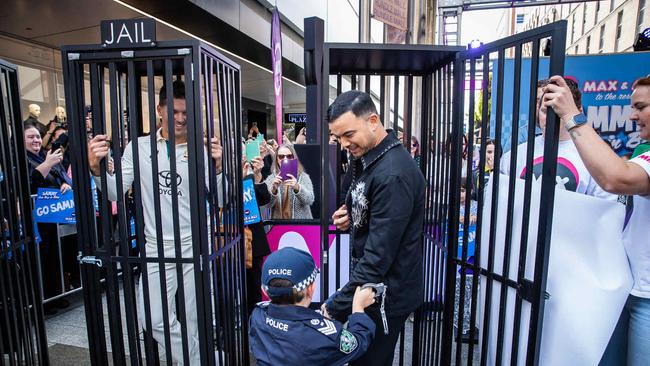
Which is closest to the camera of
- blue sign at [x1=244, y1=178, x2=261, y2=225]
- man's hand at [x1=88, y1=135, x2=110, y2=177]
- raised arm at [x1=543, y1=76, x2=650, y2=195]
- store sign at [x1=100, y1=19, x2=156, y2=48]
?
raised arm at [x1=543, y1=76, x2=650, y2=195]

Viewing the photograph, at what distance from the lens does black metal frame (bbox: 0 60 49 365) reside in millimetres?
2250

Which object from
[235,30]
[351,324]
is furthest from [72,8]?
[351,324]

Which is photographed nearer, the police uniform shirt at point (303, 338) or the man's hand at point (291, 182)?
the police uniform shirt at point (303, 338)

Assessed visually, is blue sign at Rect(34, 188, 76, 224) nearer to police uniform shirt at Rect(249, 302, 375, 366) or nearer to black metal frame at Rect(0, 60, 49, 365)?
black metal frame at Rect(0, 60, 49, 365)

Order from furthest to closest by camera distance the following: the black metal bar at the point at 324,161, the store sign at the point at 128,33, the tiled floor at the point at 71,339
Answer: the tiled floor at the point at 71,339, the black metal bar at the point at 324,161, the store sign at the point at 128,33

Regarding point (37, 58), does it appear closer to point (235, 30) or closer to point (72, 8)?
point (72, 8)

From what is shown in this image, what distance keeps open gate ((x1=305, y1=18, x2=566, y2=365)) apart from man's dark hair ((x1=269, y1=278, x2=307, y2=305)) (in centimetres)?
68

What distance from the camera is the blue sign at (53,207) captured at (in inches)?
154

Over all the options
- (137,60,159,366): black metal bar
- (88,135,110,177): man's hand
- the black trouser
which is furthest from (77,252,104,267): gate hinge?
the black trouser

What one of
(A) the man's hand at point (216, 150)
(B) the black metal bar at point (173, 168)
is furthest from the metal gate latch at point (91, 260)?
(A) the man's hand at point (216, 150)

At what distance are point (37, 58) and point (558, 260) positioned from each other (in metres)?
10.0

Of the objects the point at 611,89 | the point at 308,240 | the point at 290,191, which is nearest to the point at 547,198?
the point at 308,240

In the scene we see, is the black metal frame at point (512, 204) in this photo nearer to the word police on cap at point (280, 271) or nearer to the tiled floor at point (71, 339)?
the word police on cap at point (280, 271)

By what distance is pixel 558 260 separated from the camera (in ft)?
5.78
